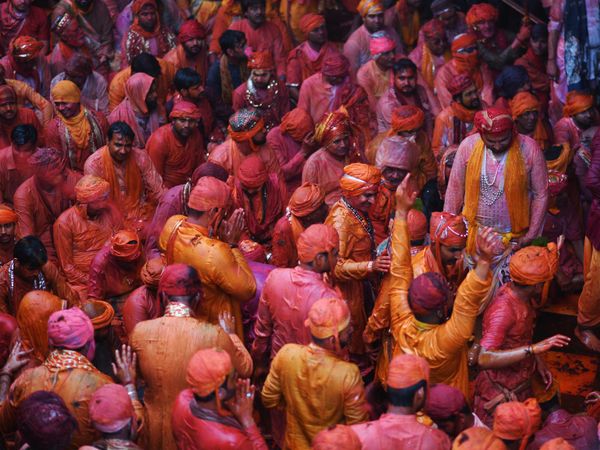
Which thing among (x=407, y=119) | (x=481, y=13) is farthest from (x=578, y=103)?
(x=481, y=13)

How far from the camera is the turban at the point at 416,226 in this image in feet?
26.7

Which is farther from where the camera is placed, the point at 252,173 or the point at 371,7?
the point at 371,7

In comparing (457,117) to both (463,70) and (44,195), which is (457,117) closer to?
(463,70)

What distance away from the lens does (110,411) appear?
225 inches

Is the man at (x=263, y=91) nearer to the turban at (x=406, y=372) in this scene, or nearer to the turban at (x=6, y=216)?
the turban at (x=6, y=216)

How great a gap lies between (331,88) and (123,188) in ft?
7.70

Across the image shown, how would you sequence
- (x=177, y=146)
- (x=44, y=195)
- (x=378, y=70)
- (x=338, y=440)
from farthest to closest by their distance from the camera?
(x=378, y=70) → (x=177, y=146) → (x=44, y=195) → (x=338, y=440)

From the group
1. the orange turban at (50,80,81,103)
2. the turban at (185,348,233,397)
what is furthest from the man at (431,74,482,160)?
the turban at (185,348,233,397)

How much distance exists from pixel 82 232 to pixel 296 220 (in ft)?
6.46

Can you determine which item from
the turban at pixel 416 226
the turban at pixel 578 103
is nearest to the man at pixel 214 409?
the turban at pixel 416 226

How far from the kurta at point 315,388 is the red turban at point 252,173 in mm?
2920

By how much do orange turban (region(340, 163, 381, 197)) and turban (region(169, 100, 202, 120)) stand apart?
283 cm

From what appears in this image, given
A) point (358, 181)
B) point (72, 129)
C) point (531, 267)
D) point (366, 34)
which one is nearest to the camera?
point (531, 267)

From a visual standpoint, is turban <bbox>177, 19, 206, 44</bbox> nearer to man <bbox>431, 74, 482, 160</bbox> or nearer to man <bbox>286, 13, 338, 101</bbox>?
man <bbox>286, 13, 338, 101</bbox>
